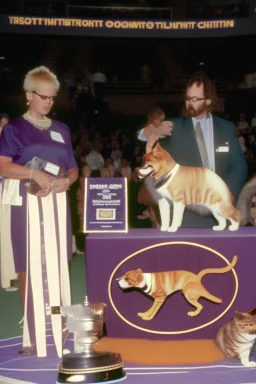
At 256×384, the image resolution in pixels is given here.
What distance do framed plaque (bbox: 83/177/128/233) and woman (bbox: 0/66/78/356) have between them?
122 mm

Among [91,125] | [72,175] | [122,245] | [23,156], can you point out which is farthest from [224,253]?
[91,125]

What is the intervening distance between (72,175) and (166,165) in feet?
1.72

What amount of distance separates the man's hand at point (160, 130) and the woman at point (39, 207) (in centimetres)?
44

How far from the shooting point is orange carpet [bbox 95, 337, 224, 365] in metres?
3.22

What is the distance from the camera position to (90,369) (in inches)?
116

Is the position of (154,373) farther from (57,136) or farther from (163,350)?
(57,136)

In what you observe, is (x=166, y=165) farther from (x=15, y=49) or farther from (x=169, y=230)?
(x=15, y=49)

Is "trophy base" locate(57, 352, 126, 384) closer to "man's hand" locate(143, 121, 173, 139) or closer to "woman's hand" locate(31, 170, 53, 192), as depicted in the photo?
"woman's hand" locate(31, 170, 53, 192)

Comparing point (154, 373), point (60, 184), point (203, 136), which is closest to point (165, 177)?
point (203, 136)

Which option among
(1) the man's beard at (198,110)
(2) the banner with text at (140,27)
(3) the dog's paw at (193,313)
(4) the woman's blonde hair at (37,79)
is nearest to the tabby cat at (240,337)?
(3) the dog's paw at (193,313)

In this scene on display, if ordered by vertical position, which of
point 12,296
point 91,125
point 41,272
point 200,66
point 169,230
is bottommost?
point 12,296

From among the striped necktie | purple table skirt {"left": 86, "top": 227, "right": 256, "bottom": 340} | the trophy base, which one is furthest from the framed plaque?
the trophy base

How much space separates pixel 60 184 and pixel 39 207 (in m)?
0.17

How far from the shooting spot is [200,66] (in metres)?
15.8
